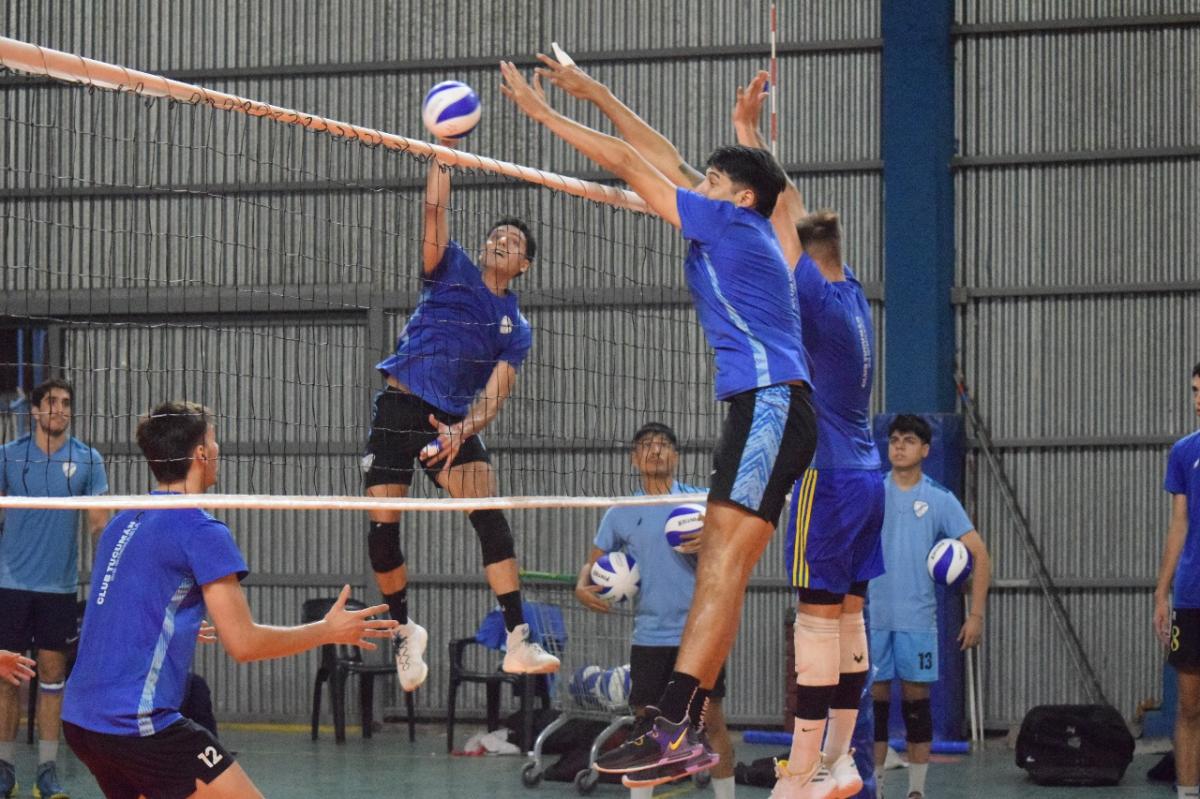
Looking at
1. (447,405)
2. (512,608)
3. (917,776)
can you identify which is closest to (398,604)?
(512,608)

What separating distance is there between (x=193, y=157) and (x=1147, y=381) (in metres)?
8.55

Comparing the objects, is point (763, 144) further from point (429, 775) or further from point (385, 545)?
point (429, 775)

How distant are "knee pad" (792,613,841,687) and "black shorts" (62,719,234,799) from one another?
222cm

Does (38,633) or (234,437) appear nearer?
(38,633)

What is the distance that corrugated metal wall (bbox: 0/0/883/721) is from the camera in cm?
1341

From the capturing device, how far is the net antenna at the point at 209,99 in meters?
5.56

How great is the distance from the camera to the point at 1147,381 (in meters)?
12.9

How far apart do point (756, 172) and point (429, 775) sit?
630 cm

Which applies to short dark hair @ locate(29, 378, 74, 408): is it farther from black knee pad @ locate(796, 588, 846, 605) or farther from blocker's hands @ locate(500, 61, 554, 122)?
black knee pad @ locate(796, 588, 846, 605)

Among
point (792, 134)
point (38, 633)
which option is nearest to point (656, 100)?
point (792, 134)

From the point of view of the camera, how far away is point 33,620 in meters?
9.83

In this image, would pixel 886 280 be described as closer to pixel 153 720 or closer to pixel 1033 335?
pixel 1033 335

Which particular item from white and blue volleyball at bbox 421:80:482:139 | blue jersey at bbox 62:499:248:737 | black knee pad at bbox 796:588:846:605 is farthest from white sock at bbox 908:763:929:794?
blue jersey at bbox 62:499:248:737

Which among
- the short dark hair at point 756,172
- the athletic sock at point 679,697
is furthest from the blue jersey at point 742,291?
the athletic sock at point 679,697
